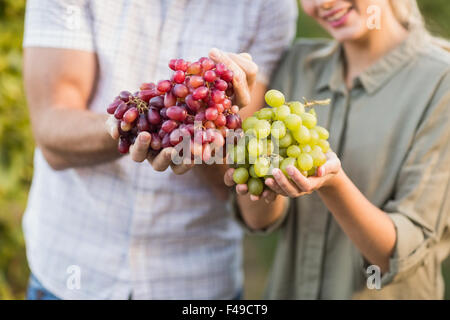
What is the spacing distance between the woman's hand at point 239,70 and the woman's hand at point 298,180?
0.76ft

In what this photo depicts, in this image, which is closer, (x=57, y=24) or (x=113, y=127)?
(x=113, y=127)

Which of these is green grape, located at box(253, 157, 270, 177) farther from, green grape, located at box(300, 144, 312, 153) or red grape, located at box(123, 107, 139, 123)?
red grape, located at box(123, 107, 139, 123)

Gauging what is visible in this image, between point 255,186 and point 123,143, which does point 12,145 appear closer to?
point 123,143

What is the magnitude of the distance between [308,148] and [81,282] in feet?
3.42

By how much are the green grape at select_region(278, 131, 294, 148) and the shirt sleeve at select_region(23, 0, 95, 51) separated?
2.66ft

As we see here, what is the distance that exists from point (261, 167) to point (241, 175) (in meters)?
0.08

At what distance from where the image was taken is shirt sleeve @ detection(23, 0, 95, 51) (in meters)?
1.57

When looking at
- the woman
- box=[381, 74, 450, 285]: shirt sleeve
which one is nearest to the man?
the woman

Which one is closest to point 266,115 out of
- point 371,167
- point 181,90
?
point 181,90

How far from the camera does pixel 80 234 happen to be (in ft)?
5.73

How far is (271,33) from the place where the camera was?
178 centimetres

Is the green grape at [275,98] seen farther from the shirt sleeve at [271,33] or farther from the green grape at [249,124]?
the shirt sleeve at [271,33]
